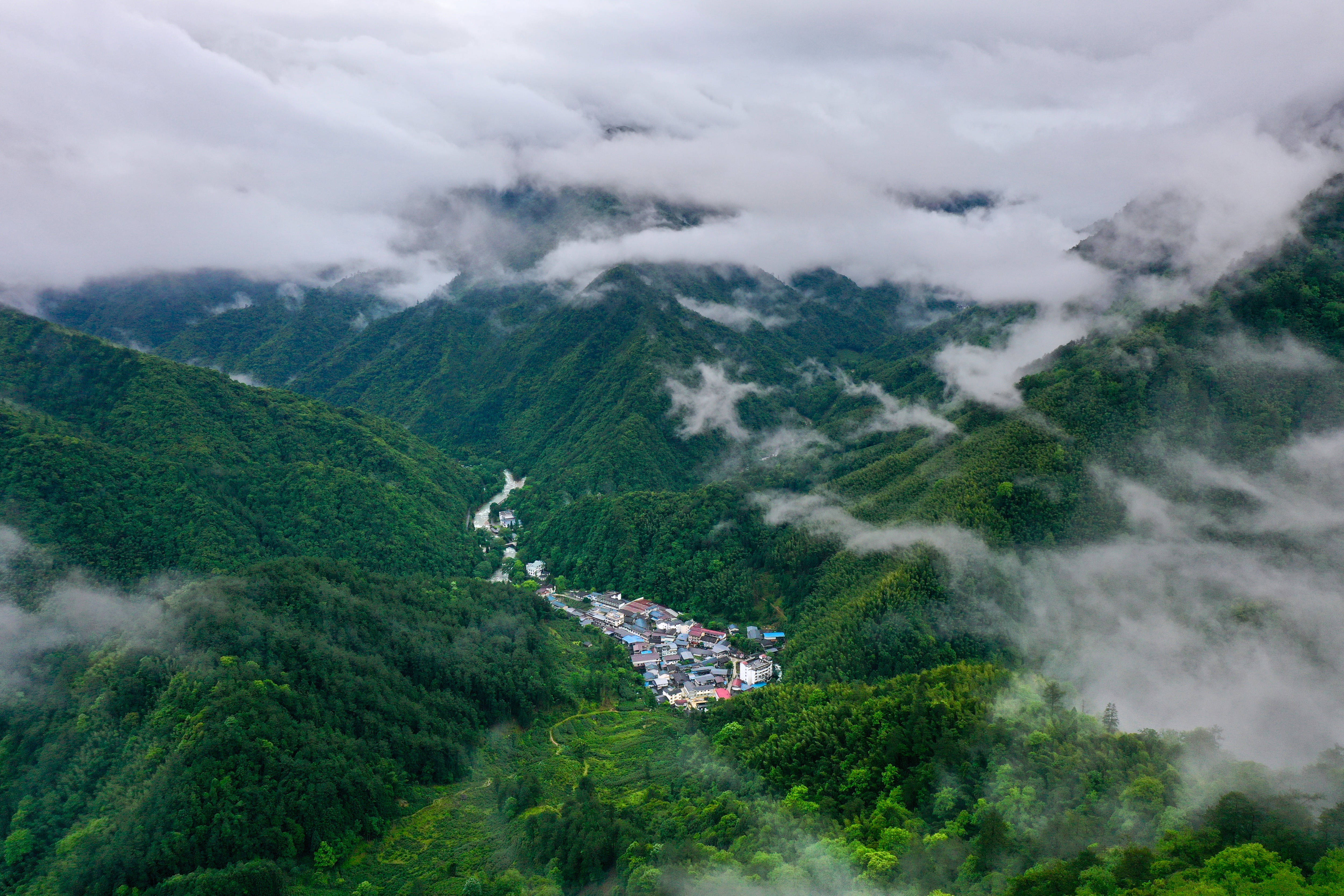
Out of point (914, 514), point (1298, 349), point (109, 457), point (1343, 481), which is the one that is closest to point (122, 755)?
point (109, 457)

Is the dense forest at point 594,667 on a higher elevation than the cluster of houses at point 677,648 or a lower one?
higher

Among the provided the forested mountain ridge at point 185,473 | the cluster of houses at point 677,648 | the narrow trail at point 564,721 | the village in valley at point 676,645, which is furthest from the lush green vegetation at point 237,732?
the forested mountain ridge at point 185,473

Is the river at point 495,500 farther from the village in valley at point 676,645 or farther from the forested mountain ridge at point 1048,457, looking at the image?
the forested mountain ridge at point 1048,457

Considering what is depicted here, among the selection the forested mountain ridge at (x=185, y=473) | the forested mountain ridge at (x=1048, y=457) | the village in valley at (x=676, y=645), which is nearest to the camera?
the forested mountain ridge at (x=1048, y=457)

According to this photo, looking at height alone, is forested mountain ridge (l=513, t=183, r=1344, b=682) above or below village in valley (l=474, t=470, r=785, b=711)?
above

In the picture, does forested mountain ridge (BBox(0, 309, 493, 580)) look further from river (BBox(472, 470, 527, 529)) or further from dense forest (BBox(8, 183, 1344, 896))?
river (BBox(472, 470, 527, 529))

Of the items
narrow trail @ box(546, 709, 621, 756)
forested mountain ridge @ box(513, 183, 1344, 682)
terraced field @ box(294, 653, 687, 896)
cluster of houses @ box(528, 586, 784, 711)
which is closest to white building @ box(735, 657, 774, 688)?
cluster of houses @ box(528, 586, 784, 711)
